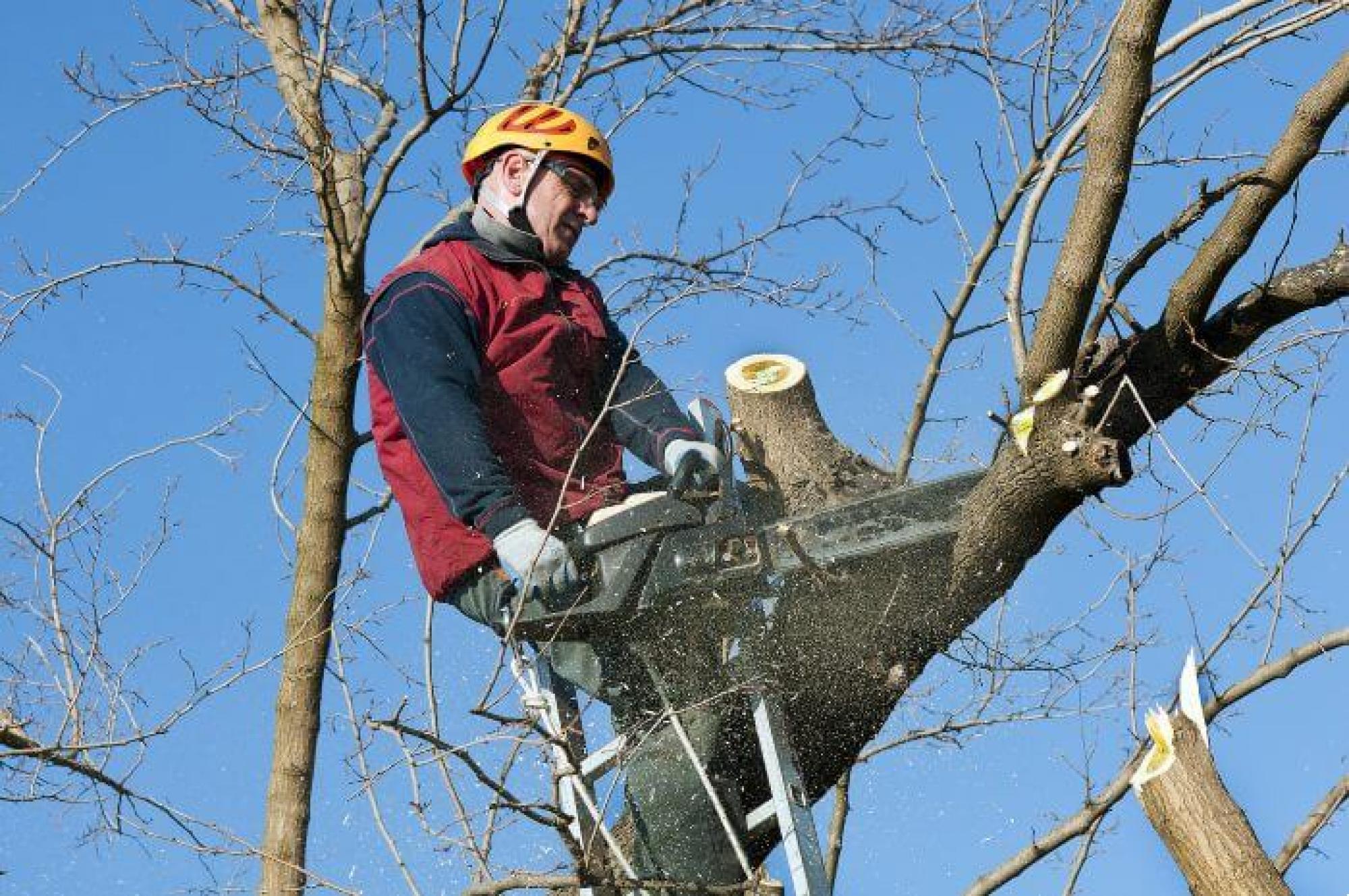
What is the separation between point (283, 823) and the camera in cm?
638

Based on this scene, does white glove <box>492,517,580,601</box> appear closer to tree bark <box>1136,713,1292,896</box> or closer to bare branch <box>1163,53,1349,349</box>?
tree bark <box>1136,713,1292,896</box>

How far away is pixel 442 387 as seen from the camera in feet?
16.0

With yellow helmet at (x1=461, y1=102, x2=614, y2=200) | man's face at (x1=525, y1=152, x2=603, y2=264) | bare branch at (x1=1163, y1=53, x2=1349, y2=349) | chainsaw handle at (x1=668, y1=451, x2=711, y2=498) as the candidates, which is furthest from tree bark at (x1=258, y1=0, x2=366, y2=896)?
bare branch at (x1=1163, y1=53, x2=1349, y2=349)

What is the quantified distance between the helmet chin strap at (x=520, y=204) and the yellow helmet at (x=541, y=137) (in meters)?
0.05

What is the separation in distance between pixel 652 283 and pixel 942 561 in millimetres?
2695

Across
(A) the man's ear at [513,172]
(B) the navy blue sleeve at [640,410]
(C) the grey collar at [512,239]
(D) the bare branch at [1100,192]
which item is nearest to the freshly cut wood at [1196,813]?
(D) the bare branch at [1100,192]

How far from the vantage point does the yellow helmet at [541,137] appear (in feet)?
18.3

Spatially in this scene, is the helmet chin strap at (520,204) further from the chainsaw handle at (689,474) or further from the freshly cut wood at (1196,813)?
the freshly cut wood at (1196,813)

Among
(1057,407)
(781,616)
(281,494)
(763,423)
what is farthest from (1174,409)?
(281,494)

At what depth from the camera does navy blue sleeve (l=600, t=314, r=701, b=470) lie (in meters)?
5.23

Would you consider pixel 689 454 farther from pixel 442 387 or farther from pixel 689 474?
pixel 442 387

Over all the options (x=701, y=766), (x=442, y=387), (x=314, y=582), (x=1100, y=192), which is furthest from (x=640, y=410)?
(x=314, y=582)

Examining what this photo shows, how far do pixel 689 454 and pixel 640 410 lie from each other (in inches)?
16.3

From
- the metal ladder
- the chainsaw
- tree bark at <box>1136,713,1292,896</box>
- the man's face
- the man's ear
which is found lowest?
tree bark at <box>1136,713,1292,896</box>
